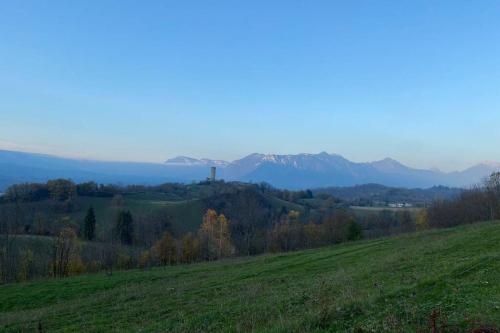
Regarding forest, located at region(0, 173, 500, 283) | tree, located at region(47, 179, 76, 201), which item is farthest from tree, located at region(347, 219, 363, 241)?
tree, located at region(47, 179, 76, 201)

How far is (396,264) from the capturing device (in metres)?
18.4

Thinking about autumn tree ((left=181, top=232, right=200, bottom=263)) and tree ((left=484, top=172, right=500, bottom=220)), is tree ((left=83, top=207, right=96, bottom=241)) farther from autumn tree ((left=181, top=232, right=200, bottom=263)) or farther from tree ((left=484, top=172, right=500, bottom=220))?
tree ((left=484, top=172, right=500, bottom=220))

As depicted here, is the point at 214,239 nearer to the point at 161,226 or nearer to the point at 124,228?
the point at 124,228

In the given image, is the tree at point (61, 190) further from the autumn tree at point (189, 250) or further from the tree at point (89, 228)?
the autumn tree at point (189, 250)

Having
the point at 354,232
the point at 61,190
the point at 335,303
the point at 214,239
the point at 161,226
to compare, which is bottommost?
the point at 161,226

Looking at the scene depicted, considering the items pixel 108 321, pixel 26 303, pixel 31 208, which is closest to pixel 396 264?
pixel 108 321

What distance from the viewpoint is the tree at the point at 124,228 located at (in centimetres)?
8890

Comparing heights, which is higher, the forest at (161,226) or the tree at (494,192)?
the tree at (494,192)

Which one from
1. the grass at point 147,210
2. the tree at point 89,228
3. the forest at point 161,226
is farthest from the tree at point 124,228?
the grass at point 147,210

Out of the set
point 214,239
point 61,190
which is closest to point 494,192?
point 214,239

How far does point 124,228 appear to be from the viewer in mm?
90250

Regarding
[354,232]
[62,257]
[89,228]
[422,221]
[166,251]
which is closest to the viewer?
[62,257]

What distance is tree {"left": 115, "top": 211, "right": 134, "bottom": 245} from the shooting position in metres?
88.9

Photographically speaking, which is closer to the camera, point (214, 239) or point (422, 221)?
point (214, 239)
